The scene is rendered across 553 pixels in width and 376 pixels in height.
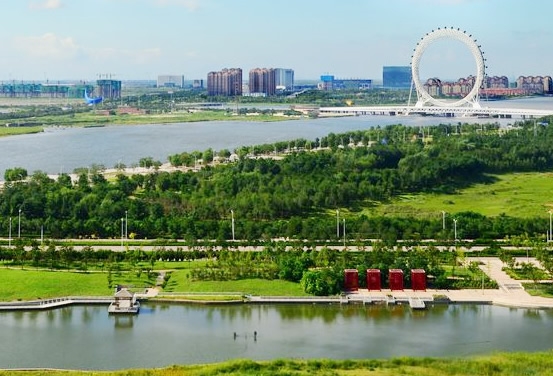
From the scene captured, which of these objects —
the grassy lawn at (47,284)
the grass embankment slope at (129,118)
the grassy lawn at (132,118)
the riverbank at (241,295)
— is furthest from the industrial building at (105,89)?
the riverbank at (241,295)

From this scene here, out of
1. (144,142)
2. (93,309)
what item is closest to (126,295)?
(93,309)

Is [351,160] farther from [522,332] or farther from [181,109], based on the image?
[181,109]

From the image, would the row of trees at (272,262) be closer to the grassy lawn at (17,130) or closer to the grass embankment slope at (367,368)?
the grass embankment slope at (367,368)

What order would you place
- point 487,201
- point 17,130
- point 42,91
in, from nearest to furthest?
1. point 487,201
2. point 17,130
3. point 42,91

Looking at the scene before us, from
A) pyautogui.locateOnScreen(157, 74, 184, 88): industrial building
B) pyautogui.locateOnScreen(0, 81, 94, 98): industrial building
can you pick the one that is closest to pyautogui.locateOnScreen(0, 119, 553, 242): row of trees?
pyautogui.locateOnScreen(0, 81, 94, 98): industrial building

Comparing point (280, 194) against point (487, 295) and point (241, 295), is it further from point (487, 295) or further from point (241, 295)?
point (487, 295)

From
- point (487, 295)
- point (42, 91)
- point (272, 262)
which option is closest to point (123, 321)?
point (272, 262)

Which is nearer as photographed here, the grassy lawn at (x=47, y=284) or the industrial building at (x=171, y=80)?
the grassy lawn at (x=47, y=284)
